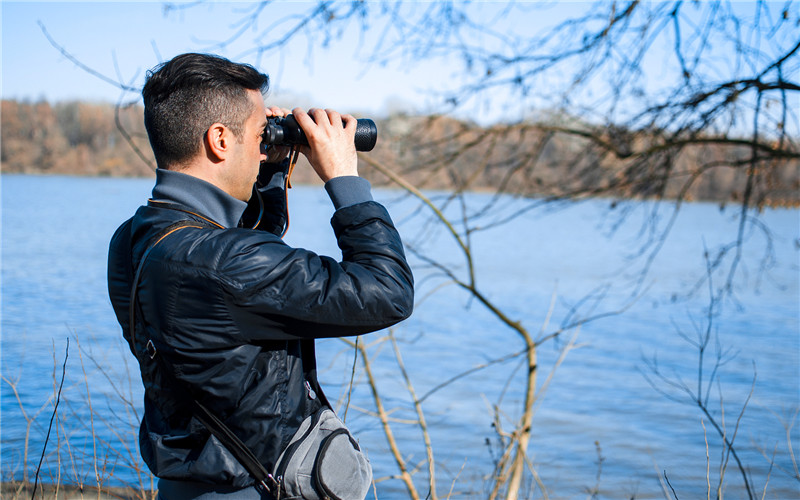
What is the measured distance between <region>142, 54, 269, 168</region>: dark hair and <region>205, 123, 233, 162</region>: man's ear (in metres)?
0.01

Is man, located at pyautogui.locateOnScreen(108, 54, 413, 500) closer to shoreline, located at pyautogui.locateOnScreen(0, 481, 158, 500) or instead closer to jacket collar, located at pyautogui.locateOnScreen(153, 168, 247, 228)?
jacket collar, located at pyautogui.locateOnScreen(153, 168, 247, 228)

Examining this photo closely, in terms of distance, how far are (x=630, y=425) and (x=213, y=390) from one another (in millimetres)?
6809

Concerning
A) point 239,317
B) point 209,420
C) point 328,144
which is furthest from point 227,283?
point 328,144

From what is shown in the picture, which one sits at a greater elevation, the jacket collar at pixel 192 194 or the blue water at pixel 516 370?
the jacket collar at pixel 192 194

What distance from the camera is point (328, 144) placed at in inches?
57.8

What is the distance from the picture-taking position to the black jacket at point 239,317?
1248mm

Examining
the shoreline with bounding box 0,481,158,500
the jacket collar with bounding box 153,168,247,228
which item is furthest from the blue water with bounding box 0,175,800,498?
the jacket collar with bounding box 153,168,247,228

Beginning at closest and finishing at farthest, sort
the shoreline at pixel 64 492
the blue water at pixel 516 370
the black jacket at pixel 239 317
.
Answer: the black jacket at pixel 239 317
the shoreline at pixel 64 492
the blue water at pixel 516 370

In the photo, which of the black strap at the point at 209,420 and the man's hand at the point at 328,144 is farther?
the man's hand at the point at 328,144

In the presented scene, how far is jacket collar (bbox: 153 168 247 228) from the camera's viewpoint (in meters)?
1.40

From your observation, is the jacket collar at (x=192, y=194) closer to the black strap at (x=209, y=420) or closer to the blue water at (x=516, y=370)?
the black strap at (x=209, y=420)

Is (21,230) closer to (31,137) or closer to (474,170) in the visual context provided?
(474,170)

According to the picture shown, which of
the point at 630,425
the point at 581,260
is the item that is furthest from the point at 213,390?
the point at 581,260

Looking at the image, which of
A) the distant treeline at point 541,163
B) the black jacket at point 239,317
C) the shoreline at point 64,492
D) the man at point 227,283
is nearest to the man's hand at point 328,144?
the man at point 227,283
